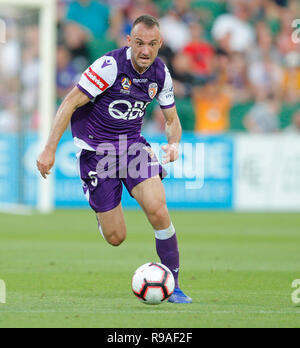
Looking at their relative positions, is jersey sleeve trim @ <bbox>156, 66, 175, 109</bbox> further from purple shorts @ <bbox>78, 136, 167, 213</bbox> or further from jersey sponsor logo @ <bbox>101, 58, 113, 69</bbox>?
jersey sponsor logo @ <bbox>101, 58, 113, 69</bbox>

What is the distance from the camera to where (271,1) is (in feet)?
72.7

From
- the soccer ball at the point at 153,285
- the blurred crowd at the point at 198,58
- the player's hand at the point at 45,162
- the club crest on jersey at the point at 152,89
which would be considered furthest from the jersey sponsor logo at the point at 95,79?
the blurred crowd at the point at 198,58

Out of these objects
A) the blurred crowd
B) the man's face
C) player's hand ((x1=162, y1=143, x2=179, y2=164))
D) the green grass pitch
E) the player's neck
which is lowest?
the green grass pitch

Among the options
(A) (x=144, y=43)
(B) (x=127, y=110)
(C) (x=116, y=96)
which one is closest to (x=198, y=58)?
(B) (x=127, y=110)

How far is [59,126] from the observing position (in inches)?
283

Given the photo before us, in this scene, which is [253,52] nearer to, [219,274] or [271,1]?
[271,1]

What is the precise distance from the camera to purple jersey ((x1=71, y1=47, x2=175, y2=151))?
7.28 meters

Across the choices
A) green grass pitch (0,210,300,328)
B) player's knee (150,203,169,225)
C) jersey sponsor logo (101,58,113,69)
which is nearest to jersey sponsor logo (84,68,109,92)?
jersey sponsor logo (101,58,113,69)

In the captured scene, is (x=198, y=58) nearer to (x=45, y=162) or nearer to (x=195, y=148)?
(x=195, y=148)

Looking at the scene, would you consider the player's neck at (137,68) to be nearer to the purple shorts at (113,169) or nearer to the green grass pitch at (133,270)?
the purple shorts at (113,169)

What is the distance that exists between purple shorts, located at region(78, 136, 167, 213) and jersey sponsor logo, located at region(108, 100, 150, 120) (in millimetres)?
243

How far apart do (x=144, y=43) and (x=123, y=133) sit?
0.96 meters

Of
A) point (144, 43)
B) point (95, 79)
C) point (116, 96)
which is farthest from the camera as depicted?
point (116, 96)
